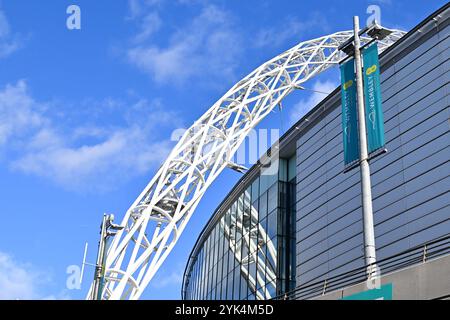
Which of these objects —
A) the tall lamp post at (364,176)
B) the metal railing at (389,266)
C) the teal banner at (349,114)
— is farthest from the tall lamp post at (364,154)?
the teal banner at (349,114)

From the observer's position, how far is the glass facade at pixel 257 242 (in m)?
39.3

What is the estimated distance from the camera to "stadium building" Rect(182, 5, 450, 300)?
28078mm

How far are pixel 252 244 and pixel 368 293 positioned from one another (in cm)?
2704

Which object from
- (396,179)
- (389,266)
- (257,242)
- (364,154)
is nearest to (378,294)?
(389,266)

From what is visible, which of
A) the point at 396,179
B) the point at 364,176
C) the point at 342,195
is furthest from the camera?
the point at 342,195

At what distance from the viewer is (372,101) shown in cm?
1991

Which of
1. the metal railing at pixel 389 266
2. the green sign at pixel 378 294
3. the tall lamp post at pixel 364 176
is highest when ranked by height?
the tall lamp post at pixel 364 176

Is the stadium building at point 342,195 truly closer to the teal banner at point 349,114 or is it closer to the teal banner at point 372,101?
the teal banner at point 349,114

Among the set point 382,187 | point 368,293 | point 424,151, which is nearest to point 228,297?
point 382,187

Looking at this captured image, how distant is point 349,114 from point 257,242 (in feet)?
72.8

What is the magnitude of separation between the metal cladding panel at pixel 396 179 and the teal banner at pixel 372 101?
26.2 ft

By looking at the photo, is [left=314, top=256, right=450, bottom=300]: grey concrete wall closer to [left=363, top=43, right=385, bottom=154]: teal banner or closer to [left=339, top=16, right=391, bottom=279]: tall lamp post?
[left=339, top=16, right=391, bottom=279]: tall lamp post

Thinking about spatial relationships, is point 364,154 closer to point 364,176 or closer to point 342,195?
point 364,176
